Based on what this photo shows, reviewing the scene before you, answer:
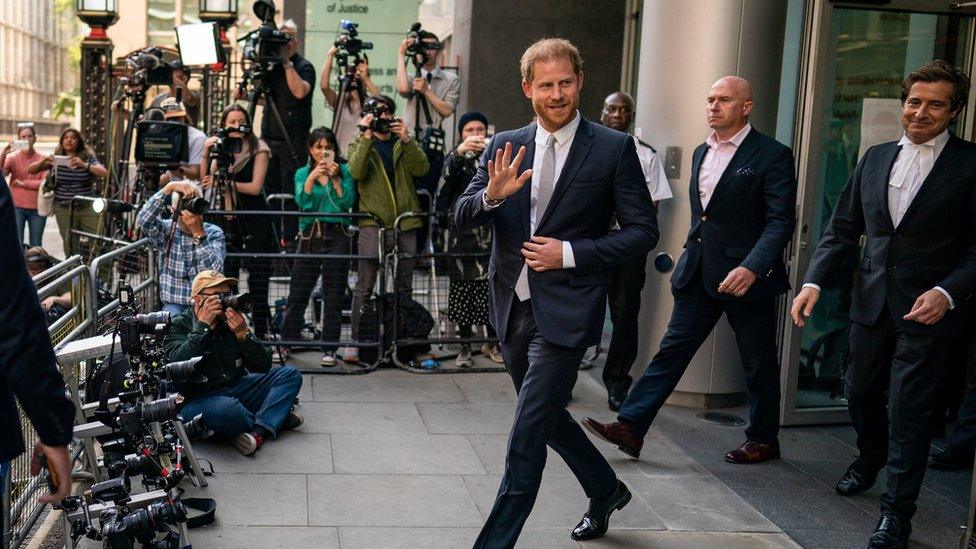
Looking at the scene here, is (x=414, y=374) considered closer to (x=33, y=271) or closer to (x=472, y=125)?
(x=472, y=125)

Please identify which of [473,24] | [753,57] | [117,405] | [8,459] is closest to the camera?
[8,459]

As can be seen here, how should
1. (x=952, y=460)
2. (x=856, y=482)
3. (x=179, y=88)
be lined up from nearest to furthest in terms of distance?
(x=856, y=482), (x=952, y=460), (x=179, y=88)

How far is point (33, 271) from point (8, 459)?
568cm

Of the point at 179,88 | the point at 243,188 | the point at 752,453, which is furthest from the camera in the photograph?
the point at 179,88

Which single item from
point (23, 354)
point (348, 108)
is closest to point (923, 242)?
point (23, 354)

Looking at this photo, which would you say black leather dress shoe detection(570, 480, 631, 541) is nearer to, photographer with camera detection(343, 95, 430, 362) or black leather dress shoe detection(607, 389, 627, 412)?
black leather dress shoe detection(607, 389, 627, 412)

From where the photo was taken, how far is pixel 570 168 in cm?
432

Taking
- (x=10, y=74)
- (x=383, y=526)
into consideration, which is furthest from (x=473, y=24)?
(x=10, y=74)

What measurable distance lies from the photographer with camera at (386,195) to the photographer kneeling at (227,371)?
79.7 inches

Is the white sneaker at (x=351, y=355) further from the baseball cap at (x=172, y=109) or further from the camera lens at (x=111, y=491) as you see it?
the camera lens at (x=111, y=491)

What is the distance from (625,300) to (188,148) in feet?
12.6

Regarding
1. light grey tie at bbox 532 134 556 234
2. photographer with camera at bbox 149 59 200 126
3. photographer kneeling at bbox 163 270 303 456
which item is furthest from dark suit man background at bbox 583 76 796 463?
photographer with camera at bbox 149 59 200 126

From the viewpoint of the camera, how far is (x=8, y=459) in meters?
2.87

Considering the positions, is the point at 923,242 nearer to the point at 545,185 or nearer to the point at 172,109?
the point at 545,185
